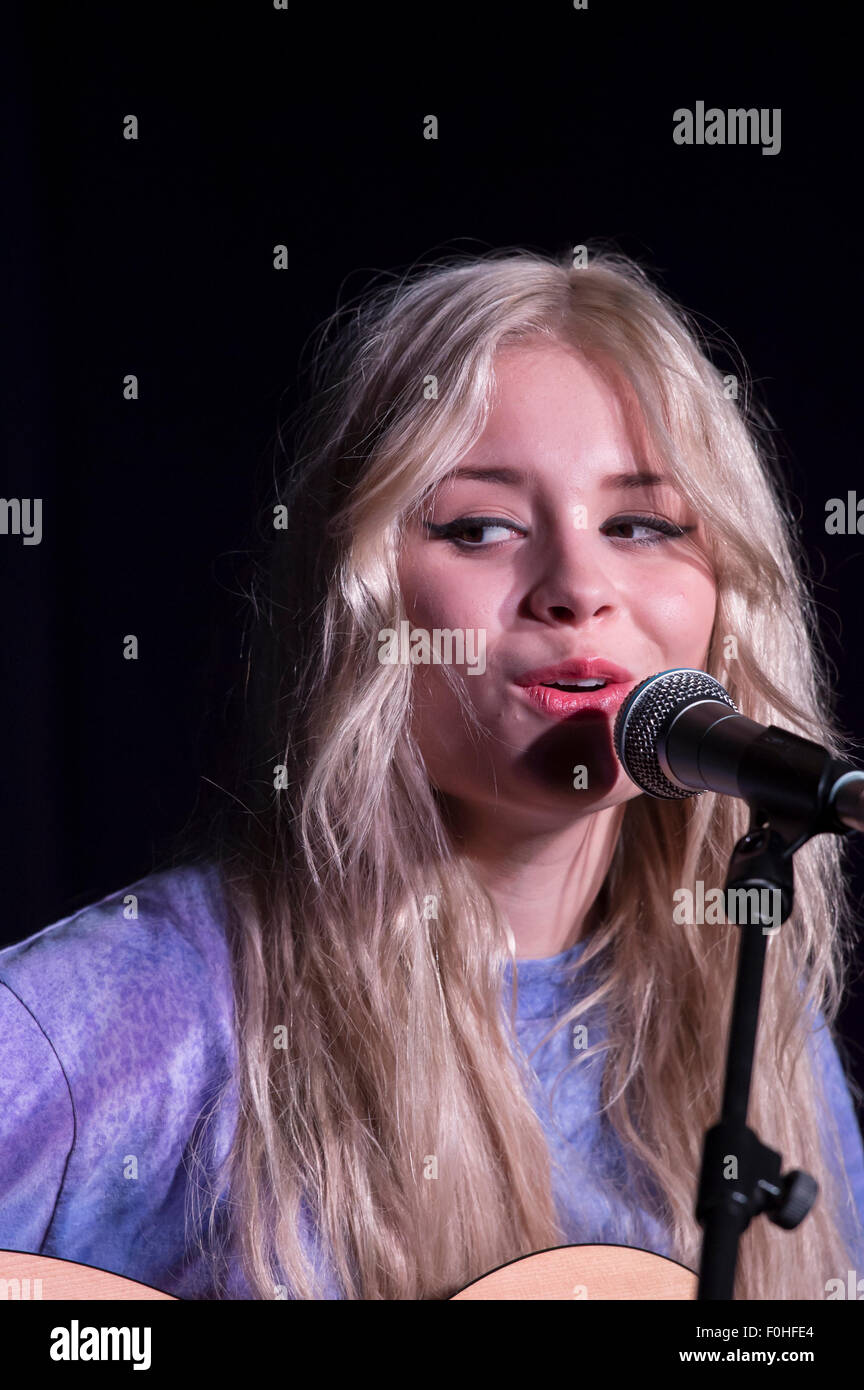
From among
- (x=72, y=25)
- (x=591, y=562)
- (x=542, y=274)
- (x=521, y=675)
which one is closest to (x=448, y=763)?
(x=521, y=675)

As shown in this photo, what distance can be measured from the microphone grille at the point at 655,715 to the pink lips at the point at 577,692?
0.19 metres

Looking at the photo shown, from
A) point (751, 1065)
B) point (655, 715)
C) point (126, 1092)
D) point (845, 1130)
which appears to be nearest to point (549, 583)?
point (655, 715)

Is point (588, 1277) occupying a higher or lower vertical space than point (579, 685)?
lower

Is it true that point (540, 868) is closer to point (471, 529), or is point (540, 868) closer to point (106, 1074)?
point (471, 529)

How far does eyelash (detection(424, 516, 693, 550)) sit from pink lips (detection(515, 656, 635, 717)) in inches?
5.2

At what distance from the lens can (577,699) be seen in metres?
1.14

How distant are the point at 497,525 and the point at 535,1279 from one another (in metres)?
0.67

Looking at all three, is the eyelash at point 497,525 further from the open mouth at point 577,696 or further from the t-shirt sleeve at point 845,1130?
the t-shirt sleeve at point 845,1130

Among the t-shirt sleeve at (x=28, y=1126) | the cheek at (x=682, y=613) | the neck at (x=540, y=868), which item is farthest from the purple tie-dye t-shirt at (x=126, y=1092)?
the cheek at (x=682, y=613)

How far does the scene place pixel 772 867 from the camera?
74 centimetres

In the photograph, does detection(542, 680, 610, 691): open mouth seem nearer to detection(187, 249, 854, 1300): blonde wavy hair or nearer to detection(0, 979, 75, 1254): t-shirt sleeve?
detection(187, 249, 854, 1300): blonde wavy hair

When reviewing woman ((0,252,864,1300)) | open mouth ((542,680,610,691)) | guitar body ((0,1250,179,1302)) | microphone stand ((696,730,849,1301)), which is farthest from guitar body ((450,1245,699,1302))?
open mouth ((542,680,610,691))

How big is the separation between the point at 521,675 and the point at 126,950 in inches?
18.6
